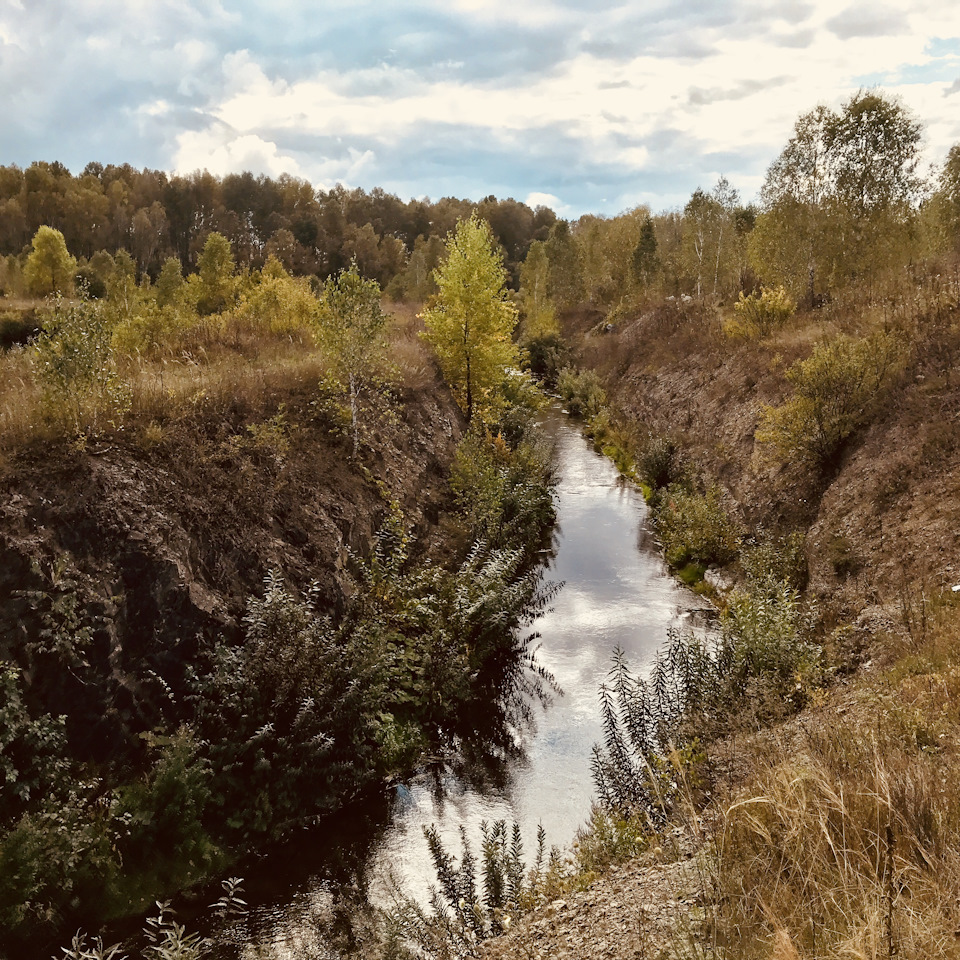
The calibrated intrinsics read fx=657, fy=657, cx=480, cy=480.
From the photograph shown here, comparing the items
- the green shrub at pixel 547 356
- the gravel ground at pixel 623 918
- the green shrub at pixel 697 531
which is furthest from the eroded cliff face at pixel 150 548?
the green shrub at pixel 547 356

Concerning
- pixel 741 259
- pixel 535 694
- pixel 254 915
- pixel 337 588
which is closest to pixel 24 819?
pixel 254 915

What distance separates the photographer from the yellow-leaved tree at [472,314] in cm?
2339

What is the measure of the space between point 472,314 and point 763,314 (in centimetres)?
1308

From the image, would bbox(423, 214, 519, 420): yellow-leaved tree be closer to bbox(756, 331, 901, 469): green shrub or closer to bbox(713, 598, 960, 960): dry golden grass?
bbox(756, 331, 901, 469): green shrub

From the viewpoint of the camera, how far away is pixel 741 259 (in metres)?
47.4

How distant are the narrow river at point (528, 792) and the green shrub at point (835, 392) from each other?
197 inches

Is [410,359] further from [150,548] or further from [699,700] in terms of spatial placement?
[699,700]

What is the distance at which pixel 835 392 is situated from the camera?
16.4 m

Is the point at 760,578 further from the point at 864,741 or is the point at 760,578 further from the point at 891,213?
the point at 891,213

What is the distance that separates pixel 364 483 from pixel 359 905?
959 centimetres

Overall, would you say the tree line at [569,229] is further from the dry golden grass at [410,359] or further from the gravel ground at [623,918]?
the gravel ground at [623,918]

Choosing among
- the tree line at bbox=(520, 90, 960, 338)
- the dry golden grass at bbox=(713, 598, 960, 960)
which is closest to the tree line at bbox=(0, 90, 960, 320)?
the tree line at bbox=(520, 90, 960, 338)

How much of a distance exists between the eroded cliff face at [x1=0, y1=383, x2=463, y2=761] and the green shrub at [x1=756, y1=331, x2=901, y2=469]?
11.1m

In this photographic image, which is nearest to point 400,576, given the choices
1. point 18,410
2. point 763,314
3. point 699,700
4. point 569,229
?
point 699,700
